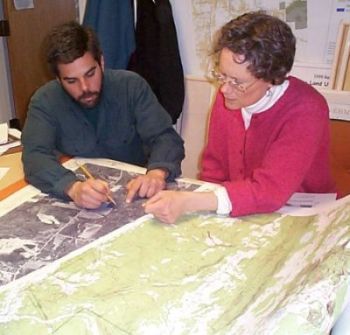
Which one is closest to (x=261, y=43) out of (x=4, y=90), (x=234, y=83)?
(x=234, y=83)

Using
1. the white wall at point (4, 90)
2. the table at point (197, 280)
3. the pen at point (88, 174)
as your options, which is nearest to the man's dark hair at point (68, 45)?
the pen at point (88, 174)

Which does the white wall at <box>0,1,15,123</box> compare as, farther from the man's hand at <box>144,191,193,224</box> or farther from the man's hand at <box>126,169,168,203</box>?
the man's hand at <box>144,191,193,224</box>

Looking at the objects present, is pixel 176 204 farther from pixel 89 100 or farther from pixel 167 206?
pixel 89 100

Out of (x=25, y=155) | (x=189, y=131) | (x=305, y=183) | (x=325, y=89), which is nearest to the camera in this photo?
(x=305, y=183)

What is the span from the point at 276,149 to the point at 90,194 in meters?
0.50

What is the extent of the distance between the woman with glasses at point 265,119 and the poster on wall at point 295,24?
1035mm

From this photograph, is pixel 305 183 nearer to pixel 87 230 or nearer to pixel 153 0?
pixel 87 230

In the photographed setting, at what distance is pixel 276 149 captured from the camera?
1271 millimetres

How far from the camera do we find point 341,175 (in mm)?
2100

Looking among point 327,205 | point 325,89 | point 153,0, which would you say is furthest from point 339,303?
point 153,0

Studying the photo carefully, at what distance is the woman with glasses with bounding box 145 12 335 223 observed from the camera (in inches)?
47.9

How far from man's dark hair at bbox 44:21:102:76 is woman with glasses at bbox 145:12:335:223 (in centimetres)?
48

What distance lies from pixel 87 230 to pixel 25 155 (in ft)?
1.62

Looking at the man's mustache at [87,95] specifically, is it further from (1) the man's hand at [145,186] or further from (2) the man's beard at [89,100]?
(1) the man's hand at [145,186]
